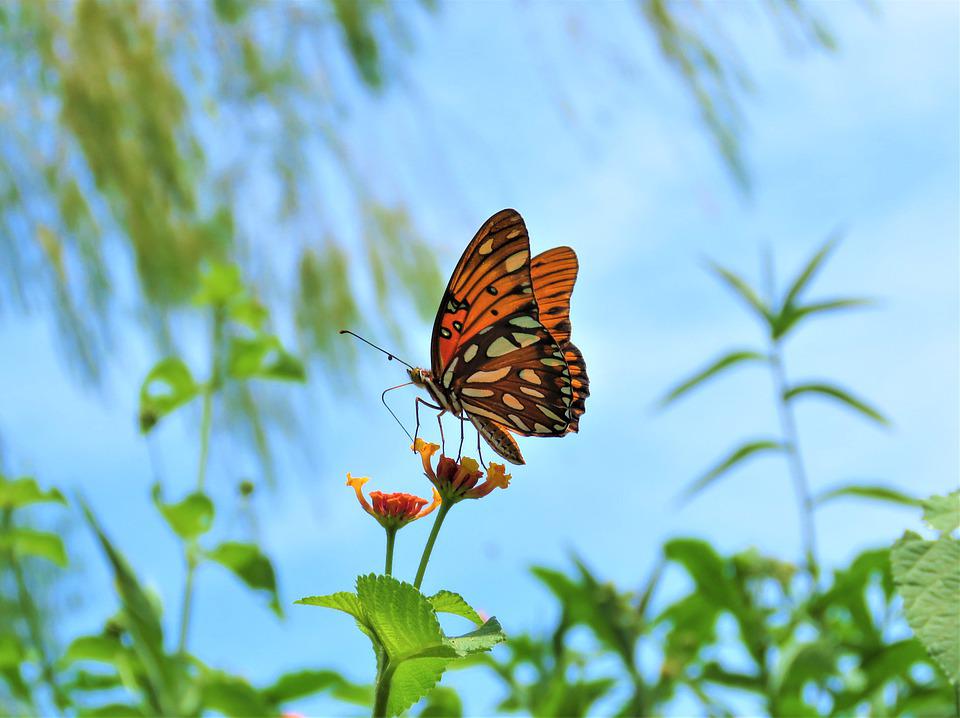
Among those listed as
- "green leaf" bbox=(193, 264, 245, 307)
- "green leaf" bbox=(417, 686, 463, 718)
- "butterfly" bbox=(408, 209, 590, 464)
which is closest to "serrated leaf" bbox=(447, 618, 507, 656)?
"butterfly" bbox=(408, 209, 590, 464)

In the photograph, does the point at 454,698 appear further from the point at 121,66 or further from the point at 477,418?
the point at 121,66

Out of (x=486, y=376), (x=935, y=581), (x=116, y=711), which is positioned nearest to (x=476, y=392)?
(x=486, y=376)

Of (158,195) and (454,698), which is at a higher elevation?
(158,195)

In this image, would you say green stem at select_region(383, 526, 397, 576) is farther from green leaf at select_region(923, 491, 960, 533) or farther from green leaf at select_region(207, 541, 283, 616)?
green leaf at select_region(207, 541, 283, 616)

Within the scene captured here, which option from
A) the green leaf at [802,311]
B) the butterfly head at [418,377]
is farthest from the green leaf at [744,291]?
the butterfly head at [418,377]

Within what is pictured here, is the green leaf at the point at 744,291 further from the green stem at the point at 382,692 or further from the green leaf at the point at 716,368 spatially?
the green stem at the point at 382,692

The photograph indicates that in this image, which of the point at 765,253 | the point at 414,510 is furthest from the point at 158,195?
the point at 414,510
